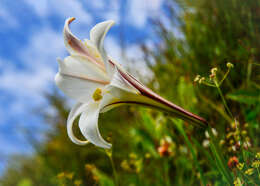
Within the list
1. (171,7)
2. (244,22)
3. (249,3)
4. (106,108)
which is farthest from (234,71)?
(171,7)

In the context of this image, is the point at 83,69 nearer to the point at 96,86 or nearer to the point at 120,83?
the point at 96,86

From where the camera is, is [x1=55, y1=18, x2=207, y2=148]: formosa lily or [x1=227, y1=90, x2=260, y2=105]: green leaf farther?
[x1=227, y1=90, x2=260, y2=105]: green leaf

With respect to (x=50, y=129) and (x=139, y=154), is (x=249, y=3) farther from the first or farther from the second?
(x=50, y=129)

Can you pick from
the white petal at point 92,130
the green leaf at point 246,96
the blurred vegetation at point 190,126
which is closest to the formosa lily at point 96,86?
the white petal at point 92,130

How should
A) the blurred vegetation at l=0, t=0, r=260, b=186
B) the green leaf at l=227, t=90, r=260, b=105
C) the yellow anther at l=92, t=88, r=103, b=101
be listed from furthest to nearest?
the green leaf at l=227, t=90, r=260, b=105 → the blurred vegetation at l=0, t=0, r=260, b=186 → the yellow anther at l=92, t=88, r=103, b=101

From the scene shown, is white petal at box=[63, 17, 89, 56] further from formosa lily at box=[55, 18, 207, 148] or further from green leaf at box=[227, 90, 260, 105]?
green leaf at box=[227, 90, 260, 105]

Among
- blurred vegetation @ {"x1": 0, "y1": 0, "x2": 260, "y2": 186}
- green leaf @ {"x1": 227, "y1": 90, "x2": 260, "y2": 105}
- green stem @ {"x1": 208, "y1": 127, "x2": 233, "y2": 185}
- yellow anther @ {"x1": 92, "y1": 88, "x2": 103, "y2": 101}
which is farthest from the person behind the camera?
green leaf @ {"x1": 227, "y1": 90, "x2": 260, "y2": 105}

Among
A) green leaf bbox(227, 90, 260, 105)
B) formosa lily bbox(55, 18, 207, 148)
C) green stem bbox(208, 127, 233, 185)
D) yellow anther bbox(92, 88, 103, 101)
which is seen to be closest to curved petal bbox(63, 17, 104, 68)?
formosa lily bbox(55, 18, 207, 148)
